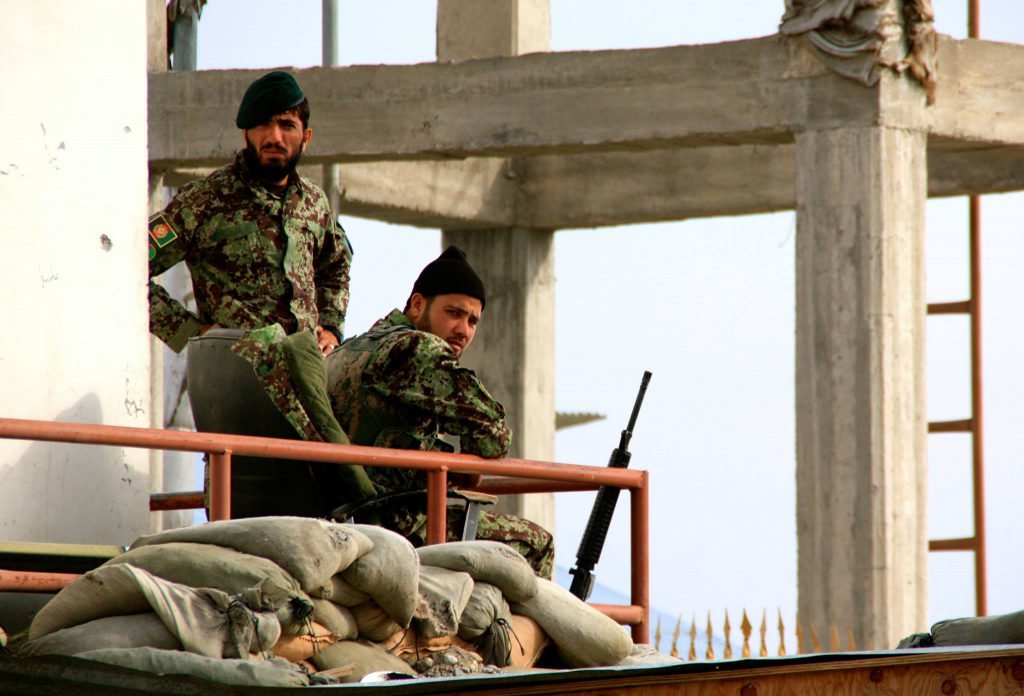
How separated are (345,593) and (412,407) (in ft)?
5.85

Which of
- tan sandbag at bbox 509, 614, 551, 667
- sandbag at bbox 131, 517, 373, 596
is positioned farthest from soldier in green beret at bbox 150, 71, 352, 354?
sandbag at bbox 131, 517, 373, 596

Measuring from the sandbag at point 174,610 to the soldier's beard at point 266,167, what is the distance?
3.45 metres

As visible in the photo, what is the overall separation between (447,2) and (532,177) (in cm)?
178

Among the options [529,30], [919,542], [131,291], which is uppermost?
[529,30]

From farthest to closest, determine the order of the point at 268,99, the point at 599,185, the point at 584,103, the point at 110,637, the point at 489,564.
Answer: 1. the point at 599,185
2. the point at 584,103
3. the point at 268,99
4. the point at 489,564
5. the point at 110,637

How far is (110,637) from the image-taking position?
4.20 meters

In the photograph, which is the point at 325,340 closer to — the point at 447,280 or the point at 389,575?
the point at 447,280

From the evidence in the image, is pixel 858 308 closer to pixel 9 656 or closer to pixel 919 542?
pixel 919 542

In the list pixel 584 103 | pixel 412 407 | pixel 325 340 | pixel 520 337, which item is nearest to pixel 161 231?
pixel 325 340

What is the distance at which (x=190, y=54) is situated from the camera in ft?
56.7

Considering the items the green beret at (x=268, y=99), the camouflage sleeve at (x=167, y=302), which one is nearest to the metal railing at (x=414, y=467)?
the camouflage sleeve at (x=167, y=302)

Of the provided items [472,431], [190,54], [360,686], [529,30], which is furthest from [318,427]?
[190,54]

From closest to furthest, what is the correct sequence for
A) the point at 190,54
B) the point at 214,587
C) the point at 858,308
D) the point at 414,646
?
the point at 214,587 → the point at 414,646 → the point at 858,308 → the point at 190,54

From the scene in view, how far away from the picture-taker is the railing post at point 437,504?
242 inches
